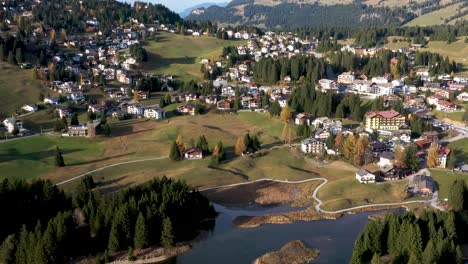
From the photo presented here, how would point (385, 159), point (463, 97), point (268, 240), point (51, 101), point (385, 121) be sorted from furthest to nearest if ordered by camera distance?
point (51, 101) → point (463, 97) → point (385, 121) → point (385, 159) → point (268, 240)

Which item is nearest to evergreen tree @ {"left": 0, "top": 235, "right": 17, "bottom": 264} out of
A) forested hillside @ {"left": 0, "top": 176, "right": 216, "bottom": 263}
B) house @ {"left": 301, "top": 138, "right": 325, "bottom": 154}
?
forested hillside @ {"left": 0, "top": 176, "right": 216, "bottom": 263}

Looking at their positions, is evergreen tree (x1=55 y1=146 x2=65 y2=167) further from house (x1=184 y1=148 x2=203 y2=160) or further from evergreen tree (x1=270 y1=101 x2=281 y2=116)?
evergreen tree (x1=270 y1=101 x2=281 y2=116)

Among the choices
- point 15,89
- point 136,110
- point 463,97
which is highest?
point 15,89

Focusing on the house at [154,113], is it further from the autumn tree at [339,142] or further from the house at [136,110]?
the autumn tree at [339,142]

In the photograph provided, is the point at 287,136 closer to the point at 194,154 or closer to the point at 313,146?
the point at 313,146

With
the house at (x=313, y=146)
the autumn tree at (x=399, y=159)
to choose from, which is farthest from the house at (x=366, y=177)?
the house at (x=313, y=146)

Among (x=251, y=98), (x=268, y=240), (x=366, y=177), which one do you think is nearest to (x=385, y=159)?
(x=366, y=177)

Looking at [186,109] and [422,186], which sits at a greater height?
[186,109]

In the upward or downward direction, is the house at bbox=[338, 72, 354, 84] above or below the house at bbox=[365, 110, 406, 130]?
above
